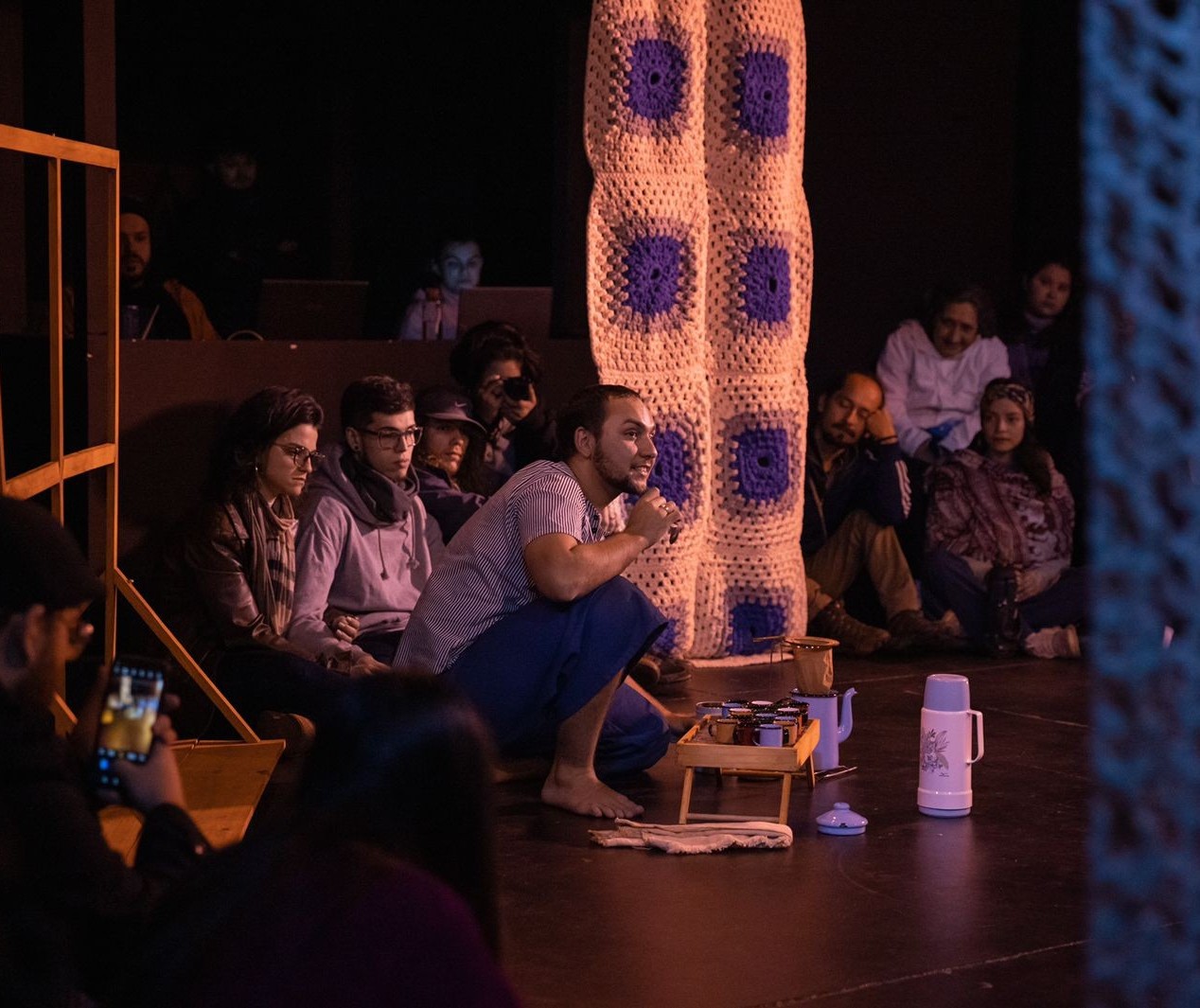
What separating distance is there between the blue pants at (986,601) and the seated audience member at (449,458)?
1704 millimetres

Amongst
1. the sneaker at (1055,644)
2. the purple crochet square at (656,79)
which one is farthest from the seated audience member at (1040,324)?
the purple crochet square at (656,79)

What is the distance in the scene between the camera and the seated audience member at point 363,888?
1.36 m

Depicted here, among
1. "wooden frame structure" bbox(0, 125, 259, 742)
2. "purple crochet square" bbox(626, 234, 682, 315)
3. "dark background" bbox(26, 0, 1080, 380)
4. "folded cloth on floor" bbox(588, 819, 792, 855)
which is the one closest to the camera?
"wooden frame structure" bbox(0, 125, 259, 742)

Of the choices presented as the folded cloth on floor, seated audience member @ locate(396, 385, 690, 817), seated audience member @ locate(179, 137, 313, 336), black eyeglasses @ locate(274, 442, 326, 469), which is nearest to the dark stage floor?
the folded cloth on floor

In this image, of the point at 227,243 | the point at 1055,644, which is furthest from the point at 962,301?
the point at 227,243

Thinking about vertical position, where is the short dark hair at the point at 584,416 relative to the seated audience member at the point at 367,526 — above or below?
above

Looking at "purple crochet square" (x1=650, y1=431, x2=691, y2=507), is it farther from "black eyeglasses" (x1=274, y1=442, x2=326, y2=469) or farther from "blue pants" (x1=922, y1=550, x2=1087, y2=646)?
"black eyeglasses" (x1=274, y1=442, x2=326, y2=469)

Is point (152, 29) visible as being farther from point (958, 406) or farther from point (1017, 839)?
point (1017, 839)

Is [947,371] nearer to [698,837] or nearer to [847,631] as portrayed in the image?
[847,631]

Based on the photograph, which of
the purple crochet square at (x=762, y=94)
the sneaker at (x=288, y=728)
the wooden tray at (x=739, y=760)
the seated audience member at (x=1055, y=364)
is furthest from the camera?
the seated audience member at (x=1055, y=364)

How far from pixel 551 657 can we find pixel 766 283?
220 centimetres

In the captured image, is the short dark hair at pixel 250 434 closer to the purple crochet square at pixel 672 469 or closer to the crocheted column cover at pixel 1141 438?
the purple crochet square at pixel 672 469

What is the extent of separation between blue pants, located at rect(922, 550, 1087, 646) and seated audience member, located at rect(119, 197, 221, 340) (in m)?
2.54

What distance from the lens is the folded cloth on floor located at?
144 inches
